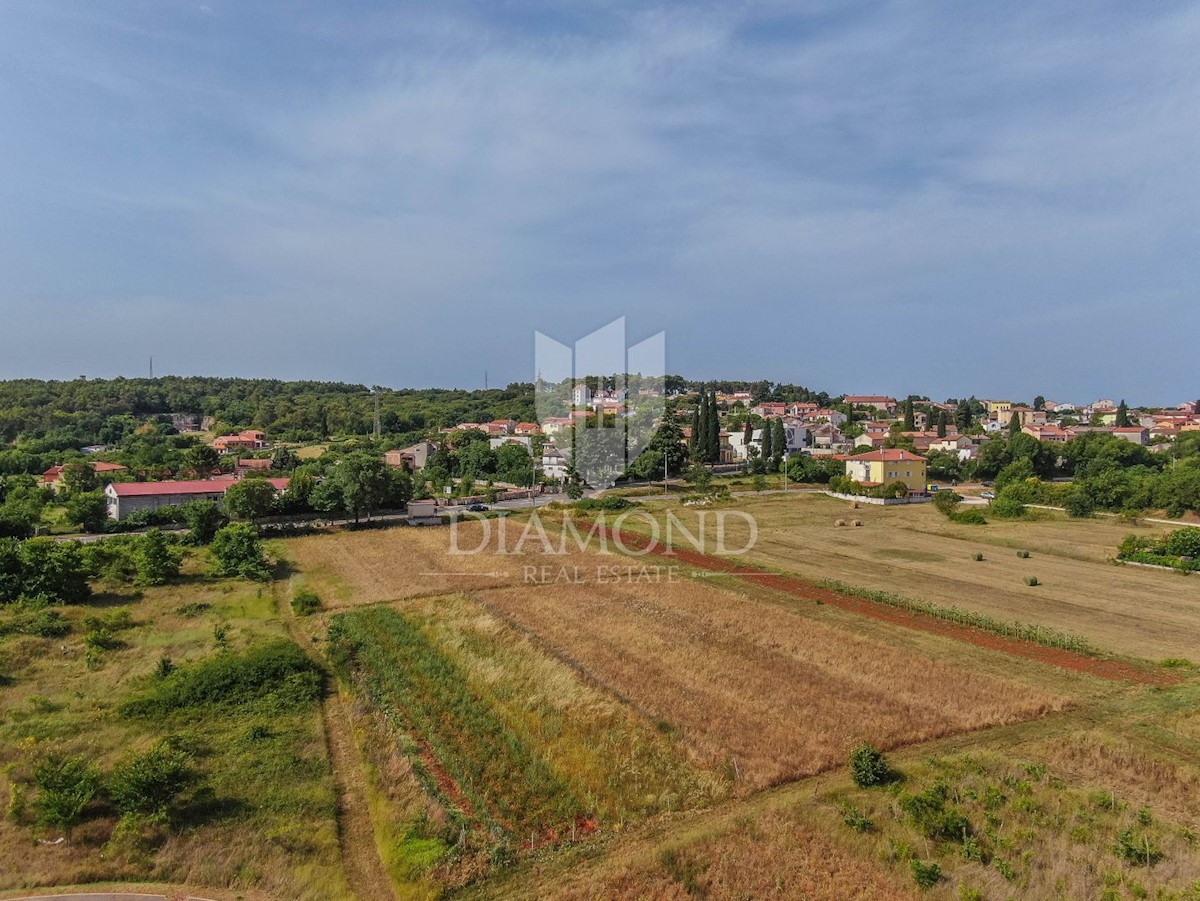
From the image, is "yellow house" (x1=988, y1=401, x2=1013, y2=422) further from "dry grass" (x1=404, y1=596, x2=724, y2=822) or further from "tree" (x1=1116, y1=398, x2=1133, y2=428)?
"dry grass" (x1=404, y1=596, x2=724, y2=822)

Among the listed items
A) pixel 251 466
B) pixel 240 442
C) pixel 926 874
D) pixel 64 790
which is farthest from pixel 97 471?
pixel 926 874

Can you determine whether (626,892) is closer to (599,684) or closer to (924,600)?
(599,684)

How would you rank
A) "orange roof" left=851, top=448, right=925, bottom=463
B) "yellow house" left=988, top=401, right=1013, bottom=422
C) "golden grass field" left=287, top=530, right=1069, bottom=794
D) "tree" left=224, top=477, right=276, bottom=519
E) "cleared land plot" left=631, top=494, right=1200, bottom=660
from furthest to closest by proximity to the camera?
1. "yellow house" left=988, top=401, right=1013, bottom=422
2. "orange roof" left=851, top=448, right=925, bottom=463
3. "tree" left=224, top=477, right=276, bottom=519
4. "cleared land plot" left=631, top=494, right=1200, bottom=660
5. "golden grass field" left=287, top=530, right=1069, bottom=794

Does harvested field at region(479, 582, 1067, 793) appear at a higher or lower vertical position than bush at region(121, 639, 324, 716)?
lower

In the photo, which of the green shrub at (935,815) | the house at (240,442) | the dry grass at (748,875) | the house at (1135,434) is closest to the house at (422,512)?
the dry grass at (748,875)

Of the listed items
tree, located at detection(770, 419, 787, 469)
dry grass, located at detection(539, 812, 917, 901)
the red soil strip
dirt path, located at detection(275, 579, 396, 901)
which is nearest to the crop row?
dirt path, located at detection(275, 579, 396, 901)
